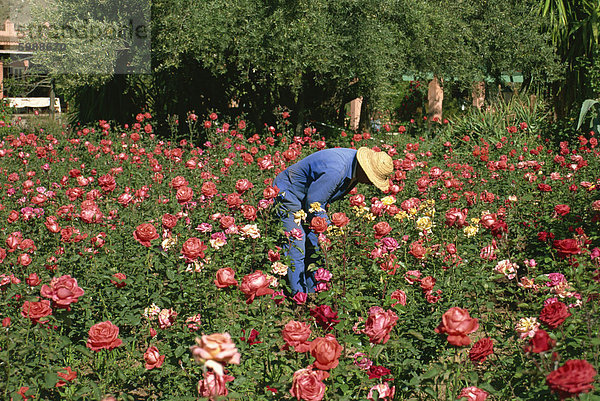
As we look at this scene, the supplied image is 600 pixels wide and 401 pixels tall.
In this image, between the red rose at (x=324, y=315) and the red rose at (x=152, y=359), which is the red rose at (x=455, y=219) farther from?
the red rose at (x=152, y=359)

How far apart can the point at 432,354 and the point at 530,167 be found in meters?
3.73

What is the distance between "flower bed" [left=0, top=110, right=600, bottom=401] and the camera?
6.59ft

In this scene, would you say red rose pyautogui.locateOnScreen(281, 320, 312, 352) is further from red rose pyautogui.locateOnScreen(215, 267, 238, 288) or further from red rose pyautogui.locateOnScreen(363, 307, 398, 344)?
red rose pyautogui.locateOnScreen(215, 267, 238, 288)

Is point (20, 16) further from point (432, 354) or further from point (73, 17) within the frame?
point (432, 354)

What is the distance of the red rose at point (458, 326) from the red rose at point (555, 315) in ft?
1.09

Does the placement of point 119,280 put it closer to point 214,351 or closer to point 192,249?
point 192,249

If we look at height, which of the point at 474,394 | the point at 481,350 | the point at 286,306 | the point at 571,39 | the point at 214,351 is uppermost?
the point at 214,351

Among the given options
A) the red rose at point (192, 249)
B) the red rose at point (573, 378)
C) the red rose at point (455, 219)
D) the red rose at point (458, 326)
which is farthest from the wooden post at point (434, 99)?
the red rose at point (573, 378)

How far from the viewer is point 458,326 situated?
1.72m

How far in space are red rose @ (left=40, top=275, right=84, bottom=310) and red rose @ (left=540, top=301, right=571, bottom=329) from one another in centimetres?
165

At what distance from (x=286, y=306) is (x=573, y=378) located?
196cm

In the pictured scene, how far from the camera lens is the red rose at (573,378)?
4.43ft

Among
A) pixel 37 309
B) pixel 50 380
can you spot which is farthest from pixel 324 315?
pixel 37 309

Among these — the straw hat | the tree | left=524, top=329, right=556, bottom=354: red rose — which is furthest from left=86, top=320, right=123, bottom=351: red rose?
the tree
